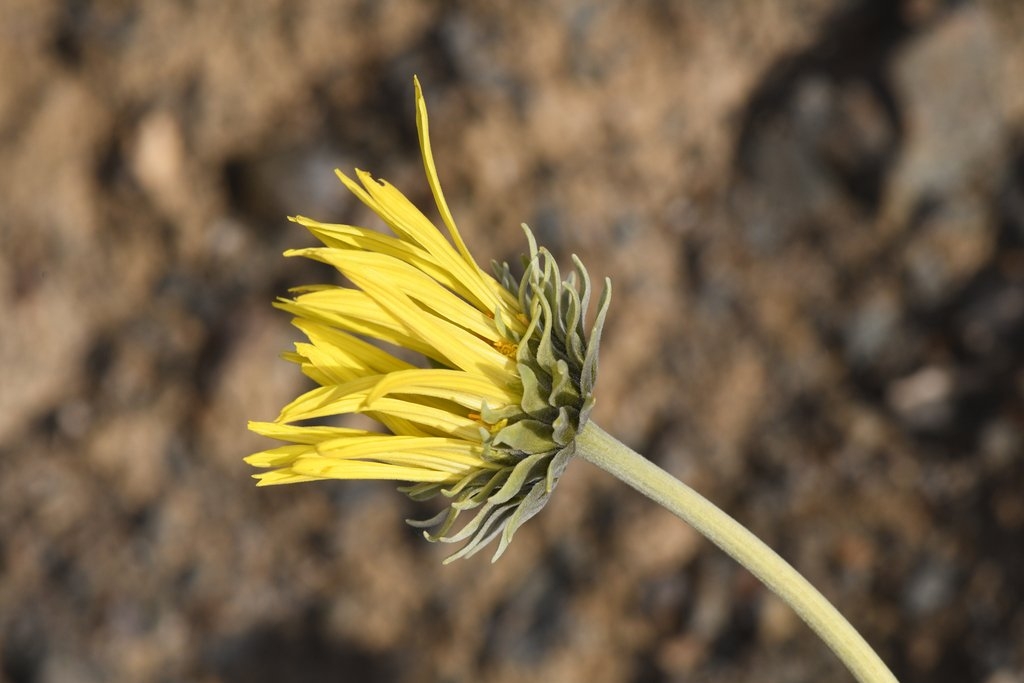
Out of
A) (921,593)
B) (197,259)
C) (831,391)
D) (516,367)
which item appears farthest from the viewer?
(197,259)

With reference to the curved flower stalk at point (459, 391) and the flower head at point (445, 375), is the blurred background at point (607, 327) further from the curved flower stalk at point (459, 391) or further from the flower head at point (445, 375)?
the flower head at point (445, 375)

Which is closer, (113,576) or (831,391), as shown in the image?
(831,391)

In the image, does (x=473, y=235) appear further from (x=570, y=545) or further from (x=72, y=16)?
(x=72, y=16)

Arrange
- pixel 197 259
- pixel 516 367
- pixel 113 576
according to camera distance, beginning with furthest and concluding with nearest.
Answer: pixel 197 259, pixel 113 576, pixel 516 367

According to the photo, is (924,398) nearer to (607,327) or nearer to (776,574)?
(607,327)

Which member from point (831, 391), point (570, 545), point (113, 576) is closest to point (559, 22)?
point (831, 391)

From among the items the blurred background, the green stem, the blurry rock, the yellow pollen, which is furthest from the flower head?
the blurry rock
